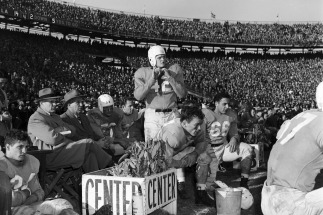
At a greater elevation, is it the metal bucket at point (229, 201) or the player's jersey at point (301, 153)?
the player's jersey at point (301, 153)

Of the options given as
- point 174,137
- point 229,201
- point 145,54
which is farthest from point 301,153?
point 145,54

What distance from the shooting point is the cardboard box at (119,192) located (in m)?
3.86

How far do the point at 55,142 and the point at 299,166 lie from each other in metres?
3.14

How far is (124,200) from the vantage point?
3877 mm

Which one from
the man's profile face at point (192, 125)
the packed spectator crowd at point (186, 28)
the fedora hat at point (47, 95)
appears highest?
the packed spectator crowd at point (186, 28)

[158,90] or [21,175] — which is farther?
[158,90]

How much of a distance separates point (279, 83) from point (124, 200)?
36220 mm

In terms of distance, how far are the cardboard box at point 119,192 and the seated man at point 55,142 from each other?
127cm

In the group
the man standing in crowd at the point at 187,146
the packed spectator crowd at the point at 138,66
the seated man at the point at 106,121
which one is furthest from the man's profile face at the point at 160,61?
the packed spectator crowd at the point at 138,66

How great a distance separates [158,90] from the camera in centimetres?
602

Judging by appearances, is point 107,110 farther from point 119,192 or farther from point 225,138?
point 119,192

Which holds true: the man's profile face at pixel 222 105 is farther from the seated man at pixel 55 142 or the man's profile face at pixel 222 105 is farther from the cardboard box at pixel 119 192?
the cardboard box at pixel 119 192

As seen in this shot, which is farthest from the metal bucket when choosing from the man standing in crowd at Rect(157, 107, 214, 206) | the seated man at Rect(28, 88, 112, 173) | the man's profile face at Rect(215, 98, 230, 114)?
the man's profile face at Rect(215, 98, 230, 114)

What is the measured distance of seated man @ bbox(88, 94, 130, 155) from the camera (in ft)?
22.6
